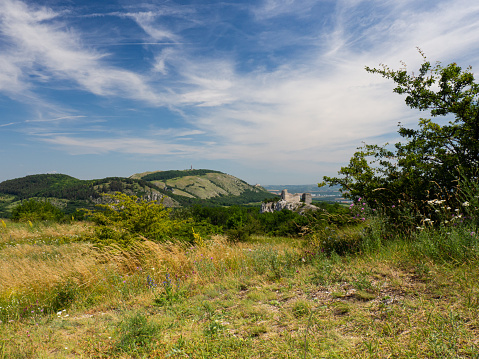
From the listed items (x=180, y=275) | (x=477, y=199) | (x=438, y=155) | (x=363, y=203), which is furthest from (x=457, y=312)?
(x=180, y=275)

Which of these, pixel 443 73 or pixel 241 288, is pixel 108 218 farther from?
pixel 443 73

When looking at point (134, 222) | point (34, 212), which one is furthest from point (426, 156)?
point (34, 212)

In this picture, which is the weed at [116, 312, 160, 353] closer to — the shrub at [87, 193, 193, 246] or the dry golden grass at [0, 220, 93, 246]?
the shrub at [87, 193, 193, 246]

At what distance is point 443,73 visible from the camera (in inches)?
244

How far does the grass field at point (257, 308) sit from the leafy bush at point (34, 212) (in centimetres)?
1693

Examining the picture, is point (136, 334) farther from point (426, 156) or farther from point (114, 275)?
point (426, 156)

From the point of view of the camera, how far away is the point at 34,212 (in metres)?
19.8

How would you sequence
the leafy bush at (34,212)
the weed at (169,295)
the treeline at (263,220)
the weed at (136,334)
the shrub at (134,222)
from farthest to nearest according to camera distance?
the leafy bush at (34,212)
the shrub at (134,222)
the treeline at (263,220)
the weed at (169,295)
the weed at (136,334)

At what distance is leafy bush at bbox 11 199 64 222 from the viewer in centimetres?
1938

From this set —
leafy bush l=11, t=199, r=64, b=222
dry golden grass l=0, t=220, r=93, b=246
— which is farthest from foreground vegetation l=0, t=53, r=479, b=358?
leafy bush l=11, t=199, r=64, b=222

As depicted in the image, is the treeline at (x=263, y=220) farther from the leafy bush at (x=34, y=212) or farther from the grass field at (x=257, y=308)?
the leafy bush at (x=34, y=212)

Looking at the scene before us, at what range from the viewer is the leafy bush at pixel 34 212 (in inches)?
763

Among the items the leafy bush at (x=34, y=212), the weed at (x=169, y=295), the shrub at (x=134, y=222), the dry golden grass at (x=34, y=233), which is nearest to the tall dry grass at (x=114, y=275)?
the weed at (x=169, y=295)

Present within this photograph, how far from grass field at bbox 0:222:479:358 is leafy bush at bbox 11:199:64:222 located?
16.9 m
